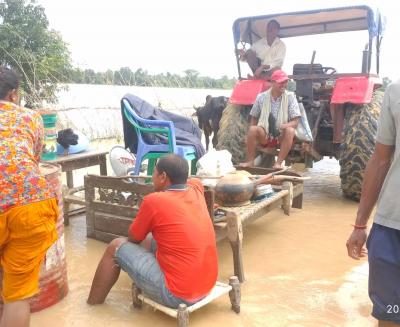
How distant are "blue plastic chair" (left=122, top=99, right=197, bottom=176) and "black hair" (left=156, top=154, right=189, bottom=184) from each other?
6.99 ft

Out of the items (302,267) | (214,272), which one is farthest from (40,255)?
(302,267)

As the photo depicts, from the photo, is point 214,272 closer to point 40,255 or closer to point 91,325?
point 91,325

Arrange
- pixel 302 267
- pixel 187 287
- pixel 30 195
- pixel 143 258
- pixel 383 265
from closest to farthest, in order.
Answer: pixel 383 265
pixel 30 195
pixel 187 287
pixel 143 258
pixel 302 267

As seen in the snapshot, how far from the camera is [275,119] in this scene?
5301 millimetres

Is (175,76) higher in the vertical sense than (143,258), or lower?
higher

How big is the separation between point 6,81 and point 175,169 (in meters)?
1.00

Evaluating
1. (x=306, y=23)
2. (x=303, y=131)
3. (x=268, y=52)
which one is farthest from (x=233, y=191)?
(x=306, y=23)

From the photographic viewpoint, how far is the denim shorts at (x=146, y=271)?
2523mm

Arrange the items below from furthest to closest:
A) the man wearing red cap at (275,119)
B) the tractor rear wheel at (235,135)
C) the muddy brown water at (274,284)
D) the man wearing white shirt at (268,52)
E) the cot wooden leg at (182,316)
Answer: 1. the man wearing white shirt at (268,52)
2. the tractor rear wheel at (235,135)
3. the man wearing red cap at (275,119)
4. the muddy brown water at (274,284)
5. the cot wooden leg at (182,316)

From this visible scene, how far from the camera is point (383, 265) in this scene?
166 cm

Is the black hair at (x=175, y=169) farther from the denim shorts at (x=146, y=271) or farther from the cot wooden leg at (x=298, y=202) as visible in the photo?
the cot wooden leg at (x=298, y=202)

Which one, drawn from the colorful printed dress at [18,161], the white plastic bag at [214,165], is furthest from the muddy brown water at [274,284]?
the colorful printed dress at [18,161]

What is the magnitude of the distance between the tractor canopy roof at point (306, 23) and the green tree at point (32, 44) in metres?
5.16

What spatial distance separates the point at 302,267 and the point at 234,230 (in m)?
0.76
